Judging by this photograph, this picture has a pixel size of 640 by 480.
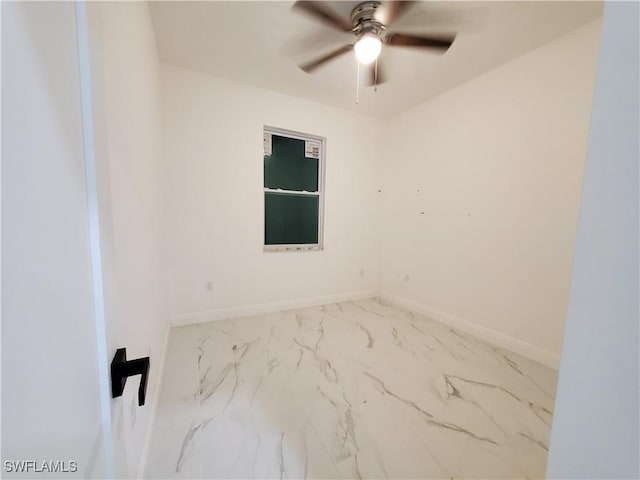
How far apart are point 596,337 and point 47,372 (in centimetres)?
74

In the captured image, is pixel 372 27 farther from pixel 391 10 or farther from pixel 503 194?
pixel 503 194

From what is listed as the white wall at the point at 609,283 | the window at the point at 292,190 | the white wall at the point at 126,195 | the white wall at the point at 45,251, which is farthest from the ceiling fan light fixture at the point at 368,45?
the white wall at the point at 45,251

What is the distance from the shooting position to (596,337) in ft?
1.22

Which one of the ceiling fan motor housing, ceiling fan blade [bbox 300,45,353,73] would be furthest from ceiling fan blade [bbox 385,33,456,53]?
ceiling fan blade [bbox 300,45,353,73]

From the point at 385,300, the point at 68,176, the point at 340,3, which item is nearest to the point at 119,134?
the point at 68,176

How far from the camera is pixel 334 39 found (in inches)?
77.0

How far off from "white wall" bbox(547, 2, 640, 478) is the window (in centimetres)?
288

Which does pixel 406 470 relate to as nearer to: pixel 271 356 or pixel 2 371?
pixel 271 356

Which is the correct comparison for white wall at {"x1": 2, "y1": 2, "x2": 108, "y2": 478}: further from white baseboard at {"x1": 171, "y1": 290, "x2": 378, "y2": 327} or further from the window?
the window

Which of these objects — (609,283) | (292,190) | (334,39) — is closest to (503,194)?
(334,39)

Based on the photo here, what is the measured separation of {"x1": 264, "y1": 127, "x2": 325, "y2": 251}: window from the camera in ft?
10.1

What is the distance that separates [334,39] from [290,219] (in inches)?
75.3

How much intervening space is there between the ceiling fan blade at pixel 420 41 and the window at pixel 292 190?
59.6 inches

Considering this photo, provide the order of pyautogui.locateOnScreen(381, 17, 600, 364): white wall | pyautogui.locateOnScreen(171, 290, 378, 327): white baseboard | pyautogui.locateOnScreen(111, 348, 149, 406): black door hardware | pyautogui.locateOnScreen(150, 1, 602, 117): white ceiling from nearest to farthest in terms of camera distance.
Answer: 1. pyautogui.locateOnScreen(111, 348, 149, 406): black door hardware
2. pyautogui.locateOnScreen(150, 1, 602, 117): white ceiling
3. pyautogui.locateOnScreen(381, 17, 600, 364): white wall
4. pyautogui.locateOnScreen(171, 290, 378, 327): white baseboard
